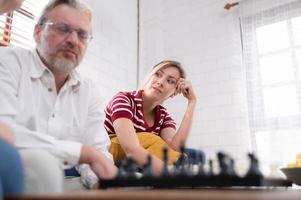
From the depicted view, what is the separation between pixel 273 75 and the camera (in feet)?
7.30

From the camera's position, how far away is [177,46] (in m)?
2.80

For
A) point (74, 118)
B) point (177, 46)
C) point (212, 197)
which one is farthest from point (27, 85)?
point (177, 46)

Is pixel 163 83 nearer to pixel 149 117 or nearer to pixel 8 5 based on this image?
pixel 149 117

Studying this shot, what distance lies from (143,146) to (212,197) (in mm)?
1005

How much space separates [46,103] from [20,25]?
1174 millimetres

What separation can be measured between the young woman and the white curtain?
0.67 meters

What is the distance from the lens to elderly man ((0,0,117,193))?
2.93ft

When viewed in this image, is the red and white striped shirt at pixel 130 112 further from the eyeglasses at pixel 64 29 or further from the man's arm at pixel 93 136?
the eyeglasses at pixel 64 29

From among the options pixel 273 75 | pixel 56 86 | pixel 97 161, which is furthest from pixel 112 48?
pixel 97 161

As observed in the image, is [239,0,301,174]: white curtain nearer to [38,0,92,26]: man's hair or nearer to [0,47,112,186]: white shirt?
[0,47,112,186]: white shirt

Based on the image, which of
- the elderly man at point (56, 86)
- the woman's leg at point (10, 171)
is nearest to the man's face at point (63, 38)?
the elderly man at point (56, 86)

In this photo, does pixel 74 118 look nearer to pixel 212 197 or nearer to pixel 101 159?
pixel 101 159

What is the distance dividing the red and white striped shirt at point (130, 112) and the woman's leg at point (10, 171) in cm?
87

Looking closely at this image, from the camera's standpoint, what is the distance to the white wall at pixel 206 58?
2.34 m
